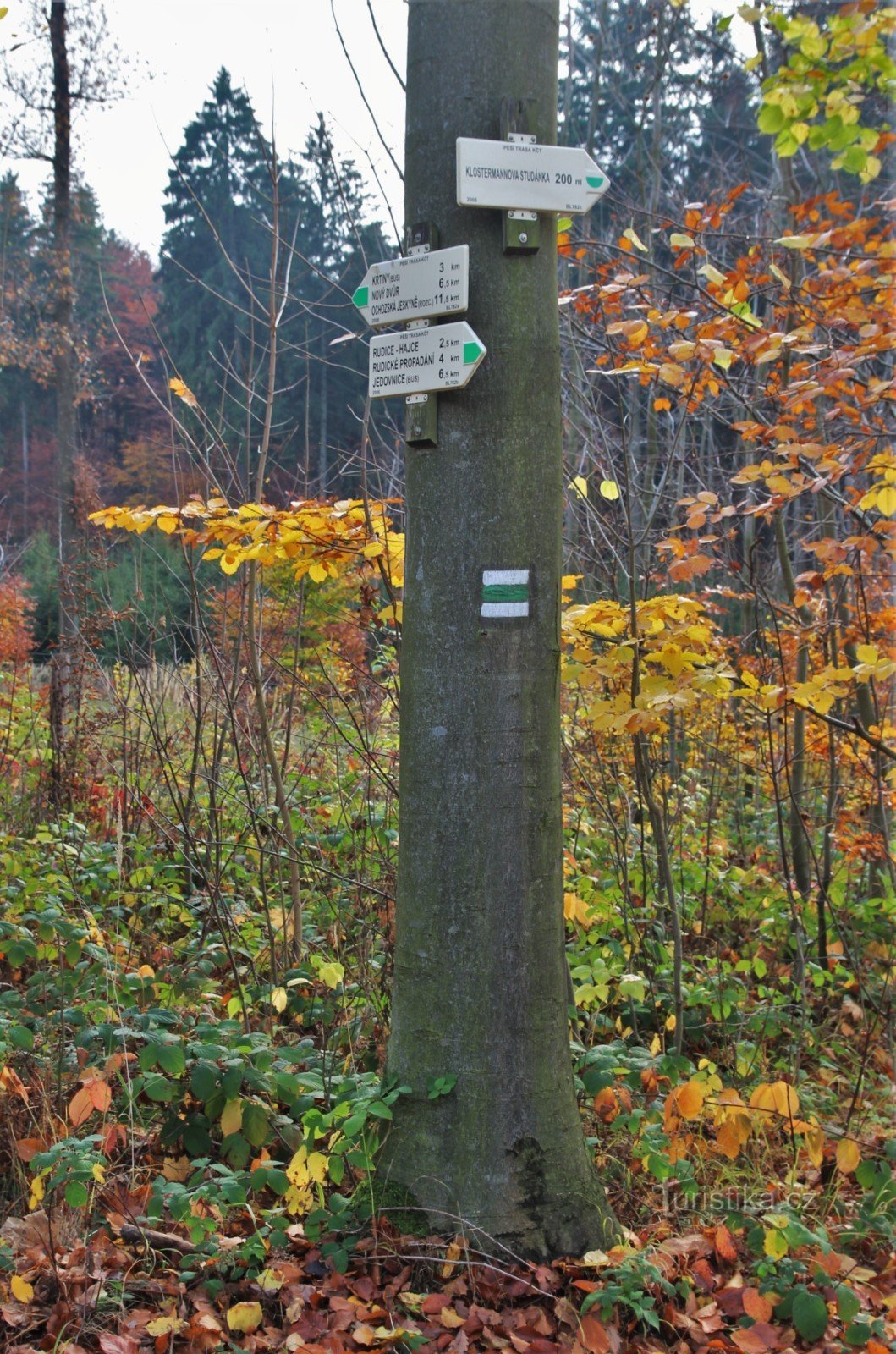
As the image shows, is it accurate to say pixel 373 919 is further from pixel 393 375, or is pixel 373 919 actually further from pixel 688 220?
pixel 688 220

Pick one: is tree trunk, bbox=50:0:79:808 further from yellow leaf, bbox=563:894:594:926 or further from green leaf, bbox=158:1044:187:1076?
green leaf, bbox=158:1044:187:1076

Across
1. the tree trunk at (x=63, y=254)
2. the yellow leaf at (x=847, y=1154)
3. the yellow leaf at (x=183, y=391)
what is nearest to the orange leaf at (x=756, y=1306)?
the yellow leaf at (x=847, y=1154)

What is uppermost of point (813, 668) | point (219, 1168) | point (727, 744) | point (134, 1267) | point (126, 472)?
point (126, 472)

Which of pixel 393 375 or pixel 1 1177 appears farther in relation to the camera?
pixel 1 1177

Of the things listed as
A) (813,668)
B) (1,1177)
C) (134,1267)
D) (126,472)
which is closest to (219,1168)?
(134,1267)

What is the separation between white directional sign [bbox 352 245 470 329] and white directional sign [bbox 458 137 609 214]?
0.14 metres

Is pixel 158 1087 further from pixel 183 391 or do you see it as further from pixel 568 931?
pixel 183 391

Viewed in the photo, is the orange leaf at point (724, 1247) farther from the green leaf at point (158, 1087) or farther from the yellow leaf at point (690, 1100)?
the green leaf at point (158, 1087)

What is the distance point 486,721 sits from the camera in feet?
8.15

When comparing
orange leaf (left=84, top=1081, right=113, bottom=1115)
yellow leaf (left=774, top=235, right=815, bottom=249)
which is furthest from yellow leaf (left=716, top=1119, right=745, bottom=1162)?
yellow leaf (left=774, top=235, right=815, bottom=249)

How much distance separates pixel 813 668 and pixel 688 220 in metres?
2.99

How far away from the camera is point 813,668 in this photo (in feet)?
22.1

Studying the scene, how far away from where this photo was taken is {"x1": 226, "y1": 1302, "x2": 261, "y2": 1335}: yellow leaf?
228cm

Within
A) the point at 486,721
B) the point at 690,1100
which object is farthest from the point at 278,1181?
the point at 486,721
